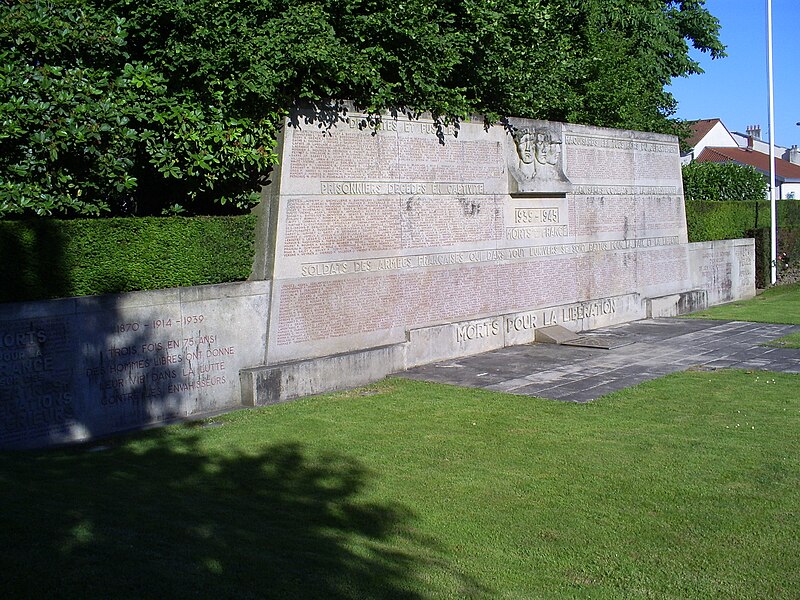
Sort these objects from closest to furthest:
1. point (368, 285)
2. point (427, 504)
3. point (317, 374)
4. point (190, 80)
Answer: point (427, 504) → point (190, 80) → point (317, 374) → point (368, 285)

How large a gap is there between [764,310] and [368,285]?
12.7 meters

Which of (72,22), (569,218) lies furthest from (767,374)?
(72,22)

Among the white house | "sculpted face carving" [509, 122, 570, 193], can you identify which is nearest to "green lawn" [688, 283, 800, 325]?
"sculpted face carving" [509, 122, 570, 193]

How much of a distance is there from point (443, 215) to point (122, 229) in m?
6.11

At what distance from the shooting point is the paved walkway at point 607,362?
12.8m

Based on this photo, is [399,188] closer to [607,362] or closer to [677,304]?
[607,362]

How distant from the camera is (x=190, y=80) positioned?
11.7 m

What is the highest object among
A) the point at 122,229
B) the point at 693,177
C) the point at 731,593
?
the point at 693,177

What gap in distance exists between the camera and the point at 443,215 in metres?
15.1

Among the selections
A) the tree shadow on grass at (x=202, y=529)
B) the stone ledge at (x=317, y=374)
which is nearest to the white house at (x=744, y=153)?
the stone ledge at (x=317, y=374)

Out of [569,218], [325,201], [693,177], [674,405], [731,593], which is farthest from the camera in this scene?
[693,177]

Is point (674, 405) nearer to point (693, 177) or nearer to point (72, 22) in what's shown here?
point (72, 22)

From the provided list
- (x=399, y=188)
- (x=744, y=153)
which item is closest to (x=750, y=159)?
(x=744, y=153)

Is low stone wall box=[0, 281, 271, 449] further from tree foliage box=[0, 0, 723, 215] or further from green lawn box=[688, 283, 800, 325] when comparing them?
green lawn box=[688, 283, 800, 325]
